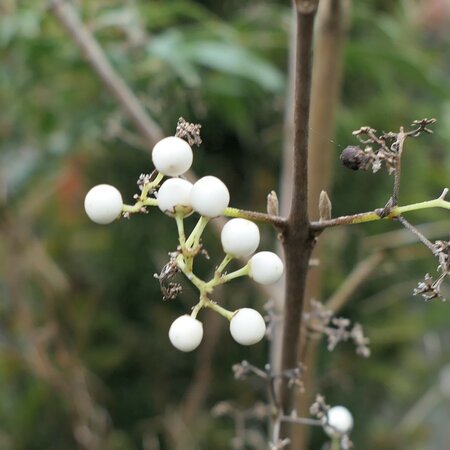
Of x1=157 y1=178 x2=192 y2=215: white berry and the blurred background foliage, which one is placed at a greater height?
the blurred background foliage

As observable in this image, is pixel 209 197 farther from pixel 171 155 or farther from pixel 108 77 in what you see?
pixel 108 77

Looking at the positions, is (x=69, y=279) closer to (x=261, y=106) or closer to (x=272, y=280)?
(x=261, y=106)

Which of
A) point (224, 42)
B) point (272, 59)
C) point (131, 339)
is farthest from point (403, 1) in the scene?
point (131, 339)

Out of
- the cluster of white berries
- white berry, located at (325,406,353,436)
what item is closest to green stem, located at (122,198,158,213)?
the cluster of white berries

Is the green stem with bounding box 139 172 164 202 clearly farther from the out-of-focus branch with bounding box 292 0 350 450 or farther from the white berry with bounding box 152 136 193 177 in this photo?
the out-of-focus branch with bounding box 292 0 350 450

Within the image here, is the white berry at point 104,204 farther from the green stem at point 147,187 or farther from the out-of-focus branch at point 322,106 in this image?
→ the out-of-focus branch at point 322,106

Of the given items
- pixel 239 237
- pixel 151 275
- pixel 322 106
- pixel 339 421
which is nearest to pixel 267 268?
pixel 239 237

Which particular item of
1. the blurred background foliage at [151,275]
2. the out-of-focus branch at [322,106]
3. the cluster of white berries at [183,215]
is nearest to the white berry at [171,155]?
the cluster of white berries at [183,215]
